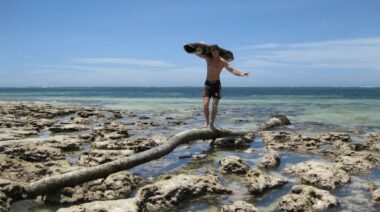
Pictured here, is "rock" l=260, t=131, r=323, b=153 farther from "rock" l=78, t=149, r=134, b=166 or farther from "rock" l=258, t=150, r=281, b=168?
"rock" l=78, t=149, r=134, b=166

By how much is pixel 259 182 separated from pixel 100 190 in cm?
313

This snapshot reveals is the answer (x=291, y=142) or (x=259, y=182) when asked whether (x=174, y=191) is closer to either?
(x=259, y=182)

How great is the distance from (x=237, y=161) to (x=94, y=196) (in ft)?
12.0

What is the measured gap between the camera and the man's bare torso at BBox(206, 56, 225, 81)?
12750 millimetres

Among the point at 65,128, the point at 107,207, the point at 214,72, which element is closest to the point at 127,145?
the point at 214,72

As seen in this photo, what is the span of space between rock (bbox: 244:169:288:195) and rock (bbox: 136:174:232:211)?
48 centimetres

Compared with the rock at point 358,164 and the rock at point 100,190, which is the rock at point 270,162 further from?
the rock at point 100,190

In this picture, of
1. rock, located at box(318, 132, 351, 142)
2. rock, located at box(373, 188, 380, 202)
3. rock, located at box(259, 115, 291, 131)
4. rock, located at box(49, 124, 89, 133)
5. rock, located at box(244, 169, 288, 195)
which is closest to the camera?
rock, located at box(373, 188, 380, 202)

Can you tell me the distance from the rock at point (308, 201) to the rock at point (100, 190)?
299 centimetres

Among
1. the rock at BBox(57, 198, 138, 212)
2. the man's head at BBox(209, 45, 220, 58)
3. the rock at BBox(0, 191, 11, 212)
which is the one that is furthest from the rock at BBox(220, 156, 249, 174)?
the rock at BBox(0, 191, 11, 212)

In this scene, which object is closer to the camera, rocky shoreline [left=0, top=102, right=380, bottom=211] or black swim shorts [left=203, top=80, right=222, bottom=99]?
rocky shoreline [left=0, top=102, right=380, bottom=211]

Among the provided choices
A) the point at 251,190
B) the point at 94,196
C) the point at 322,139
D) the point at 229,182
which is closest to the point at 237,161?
the point at 229,182

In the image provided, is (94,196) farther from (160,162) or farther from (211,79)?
(211,79)

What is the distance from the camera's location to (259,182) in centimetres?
809
